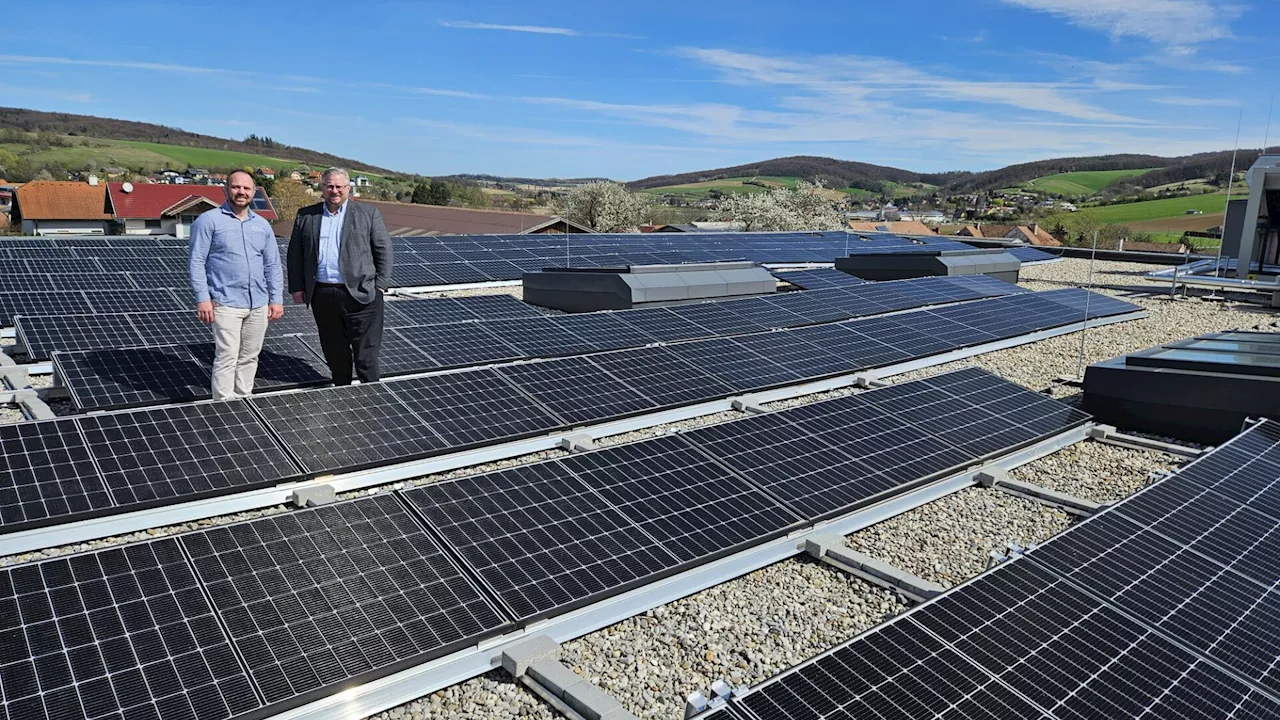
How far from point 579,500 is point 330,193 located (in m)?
4.59

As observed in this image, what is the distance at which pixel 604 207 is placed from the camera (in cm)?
6612

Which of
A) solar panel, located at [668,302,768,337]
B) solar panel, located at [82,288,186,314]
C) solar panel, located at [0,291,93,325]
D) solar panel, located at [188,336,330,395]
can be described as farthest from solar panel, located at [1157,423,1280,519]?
solar panel, located at [0,291,93,325]

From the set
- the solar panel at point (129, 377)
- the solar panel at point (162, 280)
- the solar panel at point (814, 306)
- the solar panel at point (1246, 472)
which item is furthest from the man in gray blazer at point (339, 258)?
the solar panel at point (162, 280)

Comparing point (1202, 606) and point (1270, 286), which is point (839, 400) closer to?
point (1202, 606)

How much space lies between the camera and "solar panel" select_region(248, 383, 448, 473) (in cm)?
749

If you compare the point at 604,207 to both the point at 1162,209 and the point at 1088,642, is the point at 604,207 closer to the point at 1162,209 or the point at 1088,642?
the point at 1088,642

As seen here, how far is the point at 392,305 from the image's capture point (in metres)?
15.8

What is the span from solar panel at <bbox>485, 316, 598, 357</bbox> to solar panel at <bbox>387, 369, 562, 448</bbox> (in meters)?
2.79

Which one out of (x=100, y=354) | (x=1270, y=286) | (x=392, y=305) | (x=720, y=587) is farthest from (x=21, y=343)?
(x=1270, y=286)

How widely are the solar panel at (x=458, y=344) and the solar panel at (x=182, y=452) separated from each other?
4084 mm

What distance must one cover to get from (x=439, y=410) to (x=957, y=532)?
5.58m

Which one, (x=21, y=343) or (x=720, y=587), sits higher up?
(x=21, y=343)

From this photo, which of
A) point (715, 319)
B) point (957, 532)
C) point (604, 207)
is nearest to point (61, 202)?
point (604, 207)

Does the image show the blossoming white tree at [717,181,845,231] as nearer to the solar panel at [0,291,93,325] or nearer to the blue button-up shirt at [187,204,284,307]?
the solar panel at [0,291,93,325]
